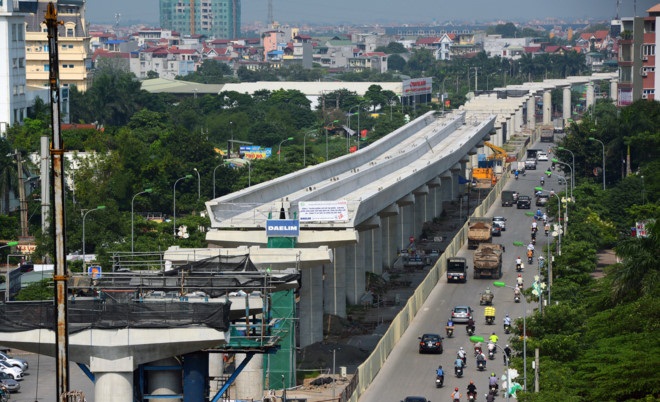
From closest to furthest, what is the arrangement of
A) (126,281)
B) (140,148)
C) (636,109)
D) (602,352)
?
1. (126,281)
2. (602,352)
3. (140,148)
4. (636,109)

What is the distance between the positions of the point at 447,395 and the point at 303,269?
11556 millimetres

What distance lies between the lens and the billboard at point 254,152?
16775cm

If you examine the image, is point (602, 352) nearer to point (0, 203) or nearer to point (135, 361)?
point (135, 361)

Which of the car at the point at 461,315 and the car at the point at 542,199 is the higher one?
the car at the point at 542,199

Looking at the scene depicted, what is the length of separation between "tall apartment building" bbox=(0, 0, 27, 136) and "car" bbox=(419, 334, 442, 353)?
7210cm

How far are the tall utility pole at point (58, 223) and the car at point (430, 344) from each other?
150 feet

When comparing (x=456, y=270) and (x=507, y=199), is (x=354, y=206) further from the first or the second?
(x=507, y=199)

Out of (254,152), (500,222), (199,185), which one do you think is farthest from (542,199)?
(254,152)

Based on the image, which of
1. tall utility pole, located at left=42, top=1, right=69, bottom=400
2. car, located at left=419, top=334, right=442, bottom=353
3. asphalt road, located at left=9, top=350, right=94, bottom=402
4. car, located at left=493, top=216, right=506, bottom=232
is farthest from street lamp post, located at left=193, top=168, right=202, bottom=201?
tall utility pole, located at left=42, top=1, right=69, bottom=400

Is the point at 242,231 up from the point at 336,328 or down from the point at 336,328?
up

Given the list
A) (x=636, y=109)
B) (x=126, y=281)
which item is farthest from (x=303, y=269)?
(x=636, y=109)

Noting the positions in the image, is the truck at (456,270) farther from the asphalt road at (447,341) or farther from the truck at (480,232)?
the truck at (480,232)

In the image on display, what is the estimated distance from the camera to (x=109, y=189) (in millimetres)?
122312

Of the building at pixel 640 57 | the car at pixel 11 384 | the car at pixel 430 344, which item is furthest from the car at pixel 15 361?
the building at pixel 640 57
